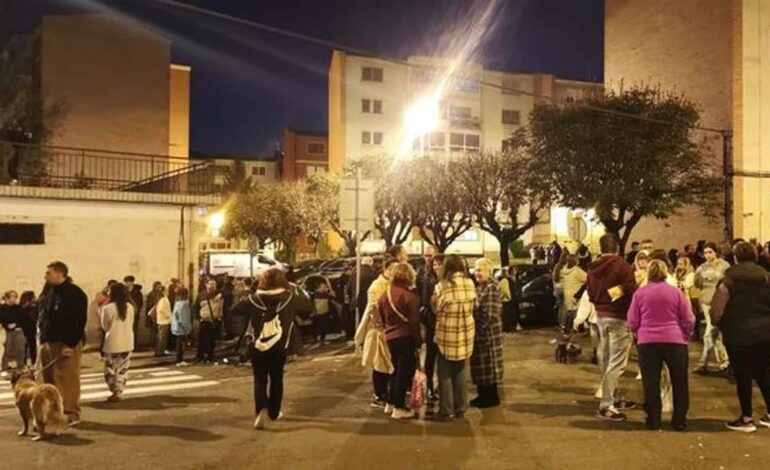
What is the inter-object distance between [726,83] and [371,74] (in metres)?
37.9

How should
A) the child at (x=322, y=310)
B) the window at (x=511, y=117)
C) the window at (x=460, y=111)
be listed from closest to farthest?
1. the child at (x=322, y=310)
2. the window at (x=460, y=111)
3. the window at (x=511, y=117)

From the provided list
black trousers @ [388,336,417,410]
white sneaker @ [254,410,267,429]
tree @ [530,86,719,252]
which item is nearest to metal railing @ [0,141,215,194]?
tree @ [530,86,719,252]

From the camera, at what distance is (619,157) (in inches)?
914

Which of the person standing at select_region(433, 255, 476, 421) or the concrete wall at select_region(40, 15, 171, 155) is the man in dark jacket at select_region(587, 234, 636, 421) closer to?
the person standing at select_region(433, 255, 476, 421)


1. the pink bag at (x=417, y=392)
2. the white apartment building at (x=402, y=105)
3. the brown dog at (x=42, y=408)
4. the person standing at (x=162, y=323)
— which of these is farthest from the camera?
the white apartment building at (x=402, y=105)

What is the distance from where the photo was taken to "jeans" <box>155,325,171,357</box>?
16.0 meters

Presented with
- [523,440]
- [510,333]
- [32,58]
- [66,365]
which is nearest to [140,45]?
[32,58]

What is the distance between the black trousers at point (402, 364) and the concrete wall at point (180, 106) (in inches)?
1710

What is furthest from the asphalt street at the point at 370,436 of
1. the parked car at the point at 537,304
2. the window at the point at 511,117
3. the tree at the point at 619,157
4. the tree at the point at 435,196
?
the window at the point at 511,117

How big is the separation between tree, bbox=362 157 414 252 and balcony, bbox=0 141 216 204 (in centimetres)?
1848

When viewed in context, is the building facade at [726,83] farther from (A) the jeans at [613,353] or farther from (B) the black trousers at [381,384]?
(B) the black trousers at [381,384]

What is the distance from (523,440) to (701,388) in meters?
3.64

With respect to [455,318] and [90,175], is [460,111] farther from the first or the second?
[455,318]

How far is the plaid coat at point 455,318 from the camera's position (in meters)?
8.39
